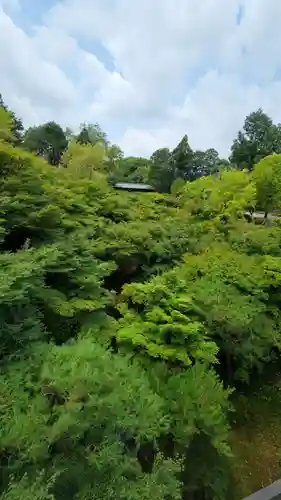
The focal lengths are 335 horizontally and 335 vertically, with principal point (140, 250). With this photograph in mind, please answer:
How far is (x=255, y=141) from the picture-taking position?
69.9 feet

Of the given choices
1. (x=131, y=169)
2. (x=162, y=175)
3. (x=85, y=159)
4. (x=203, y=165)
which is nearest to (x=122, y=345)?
(x=85, y=159)

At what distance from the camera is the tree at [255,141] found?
20.6 m

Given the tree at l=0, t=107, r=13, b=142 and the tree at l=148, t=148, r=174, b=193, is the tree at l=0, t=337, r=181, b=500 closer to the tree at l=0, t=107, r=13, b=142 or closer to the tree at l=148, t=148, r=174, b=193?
the tree at l=0, t=107, r=13, b=142

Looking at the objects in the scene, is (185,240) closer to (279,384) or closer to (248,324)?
(248,324)

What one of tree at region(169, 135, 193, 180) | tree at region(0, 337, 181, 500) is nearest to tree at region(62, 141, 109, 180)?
tree at region(169, 135, 193, 180)

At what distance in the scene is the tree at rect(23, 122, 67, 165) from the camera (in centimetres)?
1883

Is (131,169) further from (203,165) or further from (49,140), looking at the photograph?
(49,140)

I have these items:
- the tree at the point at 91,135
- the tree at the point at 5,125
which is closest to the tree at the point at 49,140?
the tree at the point at 91,135

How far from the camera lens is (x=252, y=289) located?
4.34 meters

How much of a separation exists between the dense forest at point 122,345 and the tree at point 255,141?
1593 centimetres

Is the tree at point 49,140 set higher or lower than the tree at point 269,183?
higher

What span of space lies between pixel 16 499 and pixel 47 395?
21.1 inches

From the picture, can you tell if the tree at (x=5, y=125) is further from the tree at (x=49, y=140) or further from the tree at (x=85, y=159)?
the tree at (x=49, y=140)

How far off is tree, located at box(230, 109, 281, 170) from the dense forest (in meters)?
15.9
